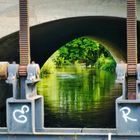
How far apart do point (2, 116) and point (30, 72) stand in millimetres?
11153

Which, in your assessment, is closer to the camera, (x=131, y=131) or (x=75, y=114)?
(x=131, y=131)

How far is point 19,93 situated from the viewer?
37.4 ft

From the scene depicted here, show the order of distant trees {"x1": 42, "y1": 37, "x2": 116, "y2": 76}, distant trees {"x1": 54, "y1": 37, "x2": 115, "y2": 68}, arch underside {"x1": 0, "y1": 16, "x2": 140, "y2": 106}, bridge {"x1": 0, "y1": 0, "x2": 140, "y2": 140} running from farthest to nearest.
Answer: distant trees {"x1": 54, "y1": 37, "x2": 115, "y2": 68} < distant trees {"x1": 42, "y1": 37, "x2": 116, "y2": 76} < arch underside {"x1": 0, "y1": 16, "x2": 140, "y2": 106} < bridge {"x1": 0, "y1": 0, "x2": 140, "y2": 140}

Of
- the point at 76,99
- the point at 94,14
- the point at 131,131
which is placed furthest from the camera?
the point at 76,99

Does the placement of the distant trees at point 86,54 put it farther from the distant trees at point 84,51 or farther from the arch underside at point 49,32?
the arch underside at point 49,32

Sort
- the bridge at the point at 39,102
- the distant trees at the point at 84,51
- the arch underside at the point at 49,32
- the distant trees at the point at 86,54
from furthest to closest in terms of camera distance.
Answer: the distant trees at the point at 84,51 → the distant trees at the point at 86,54 → the arch underside at the point at 49,32 → the bridge at the point at 39,102

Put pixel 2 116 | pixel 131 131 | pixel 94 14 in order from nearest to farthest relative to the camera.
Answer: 1. pixel 131 131
2. pixel 94 14
3. pixel 2 116

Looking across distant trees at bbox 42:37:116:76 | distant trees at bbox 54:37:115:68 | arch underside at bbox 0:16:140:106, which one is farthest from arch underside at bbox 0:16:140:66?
distant trees at bbox 54:37:115:68

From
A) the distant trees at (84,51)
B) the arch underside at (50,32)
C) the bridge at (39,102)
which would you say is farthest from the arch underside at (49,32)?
the distant trees at (84,51)

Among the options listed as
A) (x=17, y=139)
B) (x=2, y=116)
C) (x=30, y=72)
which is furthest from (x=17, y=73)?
(x=2, y=116)

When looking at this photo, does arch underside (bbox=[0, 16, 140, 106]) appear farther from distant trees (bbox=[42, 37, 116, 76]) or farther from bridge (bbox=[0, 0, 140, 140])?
distant trees (bbox=[42, 37, 116, 76])

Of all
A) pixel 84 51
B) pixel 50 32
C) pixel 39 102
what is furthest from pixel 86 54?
pixel 39 102

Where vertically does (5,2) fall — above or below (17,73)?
above

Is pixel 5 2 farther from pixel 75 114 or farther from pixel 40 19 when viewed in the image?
pixel 75 114
